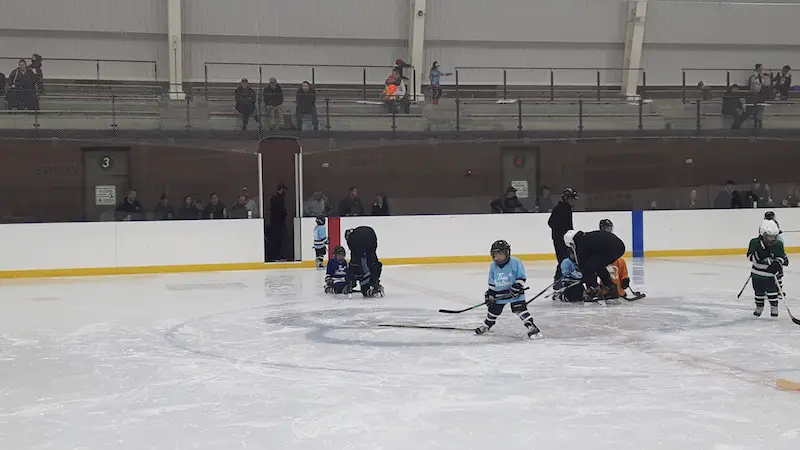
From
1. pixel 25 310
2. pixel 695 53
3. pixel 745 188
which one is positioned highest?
pixel 695 53

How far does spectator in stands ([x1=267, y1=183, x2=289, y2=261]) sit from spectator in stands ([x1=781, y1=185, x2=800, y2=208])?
9590mm

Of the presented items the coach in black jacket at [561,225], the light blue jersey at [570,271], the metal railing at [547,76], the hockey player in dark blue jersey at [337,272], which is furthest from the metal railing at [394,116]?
the light blue jersey at [570,271]

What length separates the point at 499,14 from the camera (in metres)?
20.3

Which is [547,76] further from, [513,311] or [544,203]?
[513,311]

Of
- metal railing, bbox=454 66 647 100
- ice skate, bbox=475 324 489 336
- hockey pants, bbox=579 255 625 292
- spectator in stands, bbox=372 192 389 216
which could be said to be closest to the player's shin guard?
ice skate, bbox=475 324 489 336

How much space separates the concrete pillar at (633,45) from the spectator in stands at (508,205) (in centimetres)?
506

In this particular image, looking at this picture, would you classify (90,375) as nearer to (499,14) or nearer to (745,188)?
(745,188)

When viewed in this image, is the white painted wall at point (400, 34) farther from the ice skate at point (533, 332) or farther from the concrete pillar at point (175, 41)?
the ice skate at point (533, 332)

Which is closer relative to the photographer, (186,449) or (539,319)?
(186,449)

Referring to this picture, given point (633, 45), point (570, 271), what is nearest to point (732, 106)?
point (633, 45)

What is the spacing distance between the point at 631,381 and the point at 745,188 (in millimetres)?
13284

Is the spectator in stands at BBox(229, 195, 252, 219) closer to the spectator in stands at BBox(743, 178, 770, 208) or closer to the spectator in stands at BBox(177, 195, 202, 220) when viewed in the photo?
the spectator in stands at BBox(177, 195, 202, 220)

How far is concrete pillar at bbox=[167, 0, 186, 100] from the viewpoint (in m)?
18.2

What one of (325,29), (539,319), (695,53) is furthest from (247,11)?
(539,319)
